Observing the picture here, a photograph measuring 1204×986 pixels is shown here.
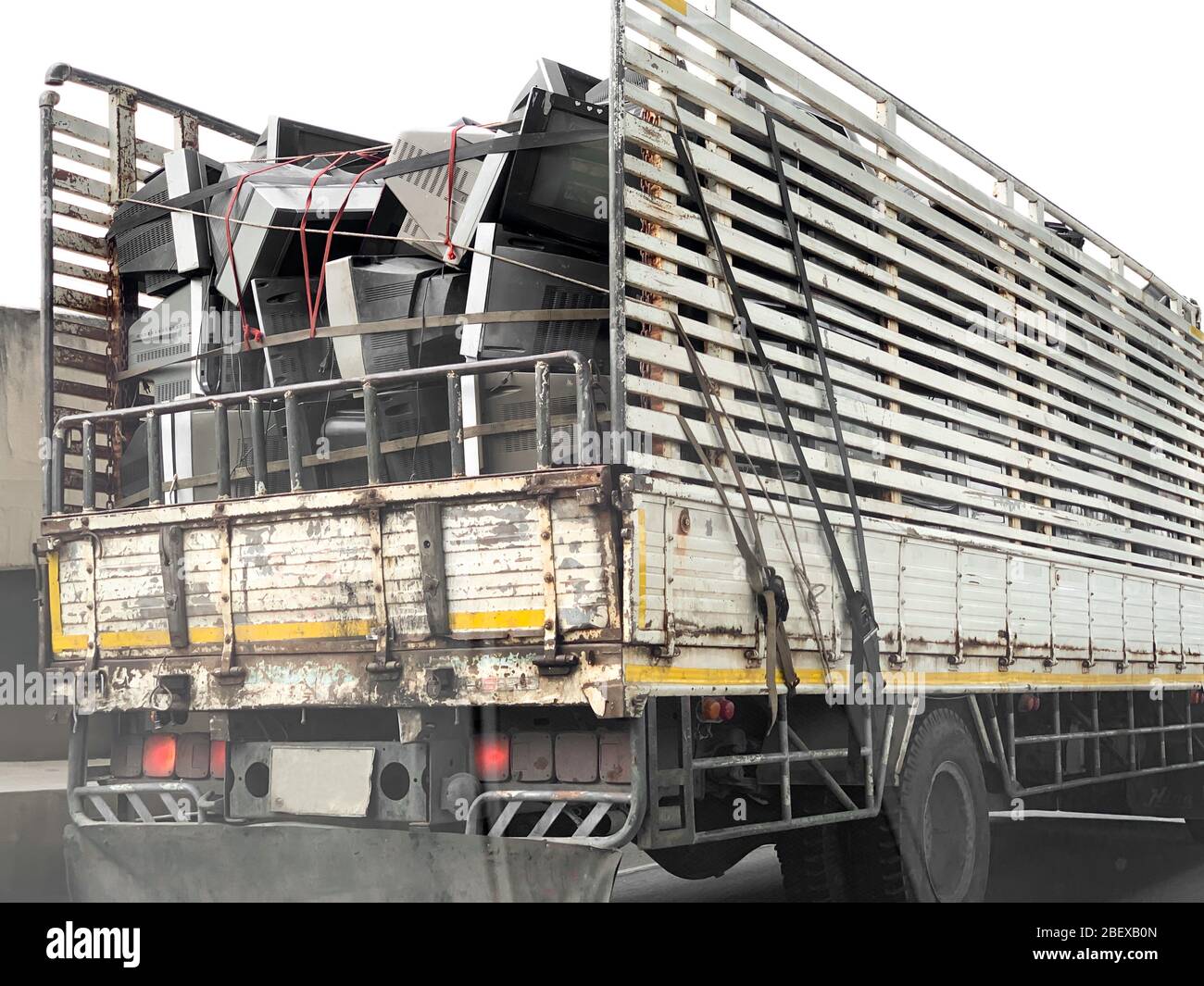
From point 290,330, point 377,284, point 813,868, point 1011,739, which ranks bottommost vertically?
point 813,868

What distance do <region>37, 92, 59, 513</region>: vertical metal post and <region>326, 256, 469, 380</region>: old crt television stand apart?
1389 millimetres

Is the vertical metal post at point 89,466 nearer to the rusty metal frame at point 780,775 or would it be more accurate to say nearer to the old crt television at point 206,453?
the old crt television at point 206,453

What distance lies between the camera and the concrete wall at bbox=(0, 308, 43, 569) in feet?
35.8

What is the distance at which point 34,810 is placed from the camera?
7633 millimetres

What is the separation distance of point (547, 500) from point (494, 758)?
0.90 m

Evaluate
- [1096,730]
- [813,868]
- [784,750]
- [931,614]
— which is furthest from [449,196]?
[1096,730]

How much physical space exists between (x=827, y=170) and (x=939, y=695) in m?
2.30

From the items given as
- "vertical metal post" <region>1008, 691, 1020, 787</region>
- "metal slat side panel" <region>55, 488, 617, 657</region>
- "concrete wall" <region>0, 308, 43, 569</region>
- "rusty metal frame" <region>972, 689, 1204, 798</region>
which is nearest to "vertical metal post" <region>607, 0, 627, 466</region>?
"metal slat side panel" <region>55, 488, 617, 657</region>

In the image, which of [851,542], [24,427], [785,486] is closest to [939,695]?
[851,542]

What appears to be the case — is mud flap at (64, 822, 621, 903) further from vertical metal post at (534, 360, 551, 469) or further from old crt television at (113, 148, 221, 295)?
Answer: old crt television at (113, 148, 221, 295)

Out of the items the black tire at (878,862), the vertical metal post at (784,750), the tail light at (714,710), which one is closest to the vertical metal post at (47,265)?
the tail light at (714,710)

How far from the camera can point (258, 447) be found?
17.1 ft

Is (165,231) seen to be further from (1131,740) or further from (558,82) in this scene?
(1131,740)
